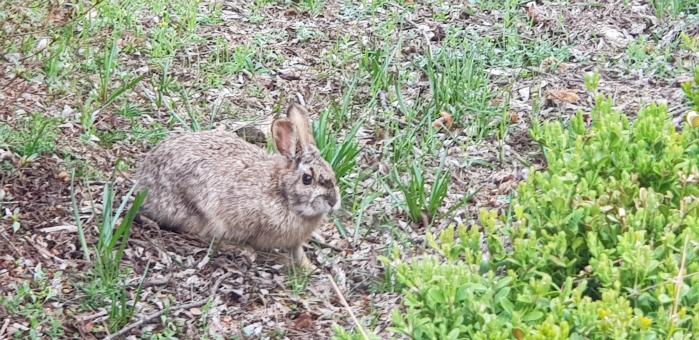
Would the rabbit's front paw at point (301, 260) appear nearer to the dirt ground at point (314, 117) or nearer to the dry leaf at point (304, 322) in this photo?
the dirt ground at point (314, 117)

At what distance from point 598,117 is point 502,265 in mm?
1399

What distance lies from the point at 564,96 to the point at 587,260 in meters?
3.28

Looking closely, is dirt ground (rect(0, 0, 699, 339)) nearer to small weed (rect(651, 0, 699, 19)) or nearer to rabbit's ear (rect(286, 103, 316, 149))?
small weed (rect(651, 0, 699, 19))

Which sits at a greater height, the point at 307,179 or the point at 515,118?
the point at 307,179

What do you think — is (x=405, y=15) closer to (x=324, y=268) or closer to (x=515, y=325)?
(x=324, y=268)

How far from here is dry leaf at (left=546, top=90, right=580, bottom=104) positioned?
7281 millimetres

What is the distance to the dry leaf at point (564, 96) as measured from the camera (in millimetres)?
7281

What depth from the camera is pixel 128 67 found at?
7.50 metres

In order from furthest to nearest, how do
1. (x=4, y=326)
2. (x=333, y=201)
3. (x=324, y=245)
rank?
1. (x=324, y=245)
2. (x=333, y=201)
3. (x=4, y=326)

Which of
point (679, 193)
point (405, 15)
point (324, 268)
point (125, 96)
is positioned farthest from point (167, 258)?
point (405, 15)

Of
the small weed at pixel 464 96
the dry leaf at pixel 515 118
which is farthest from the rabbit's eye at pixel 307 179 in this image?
the dry leaf at pixel 515 118

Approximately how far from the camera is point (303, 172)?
19.4ft

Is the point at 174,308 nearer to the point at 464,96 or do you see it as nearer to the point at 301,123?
the point at 301,123

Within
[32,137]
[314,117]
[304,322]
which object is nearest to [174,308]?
[304,322]
